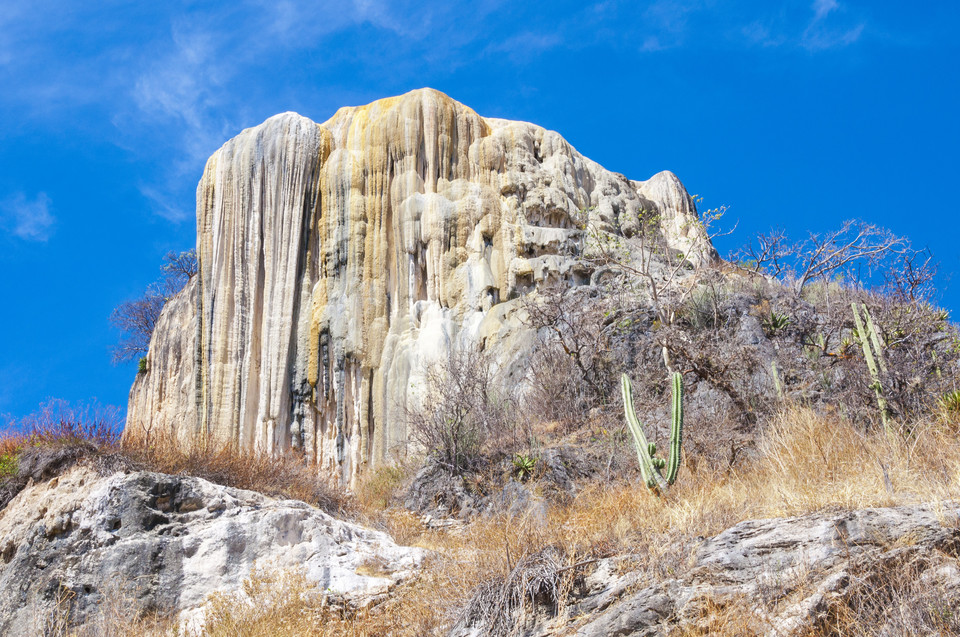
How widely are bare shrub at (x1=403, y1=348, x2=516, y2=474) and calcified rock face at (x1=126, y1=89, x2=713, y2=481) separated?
315cm

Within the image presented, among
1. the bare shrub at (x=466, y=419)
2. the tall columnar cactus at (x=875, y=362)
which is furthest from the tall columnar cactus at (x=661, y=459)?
the bare shrub at (x=466, y=419)

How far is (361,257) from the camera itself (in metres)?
20.6

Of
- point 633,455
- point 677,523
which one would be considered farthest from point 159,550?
point 633,455

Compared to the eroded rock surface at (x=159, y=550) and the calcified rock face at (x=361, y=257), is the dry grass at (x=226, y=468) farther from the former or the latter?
the calcified rock face at (x=361, y=257)

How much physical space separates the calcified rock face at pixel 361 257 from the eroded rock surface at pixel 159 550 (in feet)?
30.8

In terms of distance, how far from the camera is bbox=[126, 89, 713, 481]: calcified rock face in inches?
761

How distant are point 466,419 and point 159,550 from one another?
607cm

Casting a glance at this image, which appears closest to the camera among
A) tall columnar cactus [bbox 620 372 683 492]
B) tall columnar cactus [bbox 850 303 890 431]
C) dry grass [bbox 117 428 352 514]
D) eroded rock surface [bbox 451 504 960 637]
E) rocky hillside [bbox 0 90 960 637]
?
eroded rock surface [bbox 451 504 960 637]

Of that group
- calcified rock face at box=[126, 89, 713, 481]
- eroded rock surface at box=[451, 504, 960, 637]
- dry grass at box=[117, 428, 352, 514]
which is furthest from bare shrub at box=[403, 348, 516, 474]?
eroded rock surface at box=[451, 504, 960, 637]

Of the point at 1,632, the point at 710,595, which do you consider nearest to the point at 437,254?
the point at 1,632

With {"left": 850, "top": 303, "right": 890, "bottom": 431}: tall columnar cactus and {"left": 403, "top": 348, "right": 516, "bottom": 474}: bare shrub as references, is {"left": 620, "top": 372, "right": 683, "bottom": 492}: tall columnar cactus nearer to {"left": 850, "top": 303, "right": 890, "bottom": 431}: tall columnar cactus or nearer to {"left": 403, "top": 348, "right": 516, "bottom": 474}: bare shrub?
{"left": 850, "top": 303, "right": 890, "bottom": 431}: tall columnar cactus

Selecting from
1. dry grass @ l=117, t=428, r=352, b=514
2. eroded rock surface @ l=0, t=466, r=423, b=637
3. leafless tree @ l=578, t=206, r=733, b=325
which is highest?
leafless tree @ l=578, t=206, r=733, b=325

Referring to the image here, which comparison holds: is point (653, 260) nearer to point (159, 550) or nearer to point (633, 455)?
point (633, 455)

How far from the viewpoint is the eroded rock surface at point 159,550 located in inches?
295
